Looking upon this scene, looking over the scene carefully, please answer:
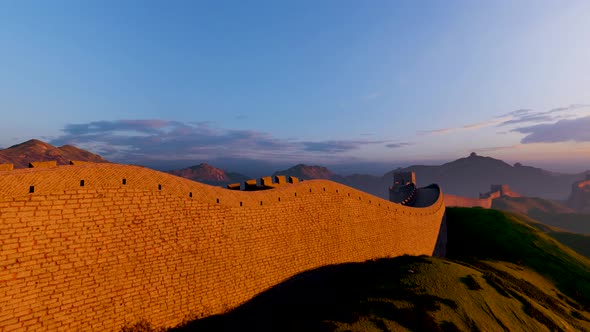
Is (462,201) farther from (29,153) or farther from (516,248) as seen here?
(29,153)

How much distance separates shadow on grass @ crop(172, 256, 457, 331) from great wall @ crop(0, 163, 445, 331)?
650 mm

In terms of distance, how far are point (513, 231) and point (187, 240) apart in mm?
44774

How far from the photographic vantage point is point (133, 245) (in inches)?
450

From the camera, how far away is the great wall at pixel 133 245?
9102 millimetres

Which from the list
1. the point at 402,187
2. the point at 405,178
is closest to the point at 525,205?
the point at 405,178

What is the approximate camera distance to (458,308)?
1522 cm

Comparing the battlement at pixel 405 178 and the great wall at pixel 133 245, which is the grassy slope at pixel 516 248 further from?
the great wall at pixel 133 245

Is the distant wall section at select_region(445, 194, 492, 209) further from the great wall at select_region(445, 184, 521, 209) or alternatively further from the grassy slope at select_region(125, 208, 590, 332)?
the grassy slope at select_region(125, 208, 590, 332)

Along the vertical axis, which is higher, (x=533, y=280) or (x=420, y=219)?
(x=420, y=219)

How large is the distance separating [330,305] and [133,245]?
380 inches

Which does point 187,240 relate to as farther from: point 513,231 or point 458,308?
point 513,231

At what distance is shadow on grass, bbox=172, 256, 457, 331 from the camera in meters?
12.5

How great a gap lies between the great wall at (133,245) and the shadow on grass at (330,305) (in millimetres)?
650

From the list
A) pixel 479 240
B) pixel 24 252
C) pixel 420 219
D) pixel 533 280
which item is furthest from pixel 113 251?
pixel 479 240
